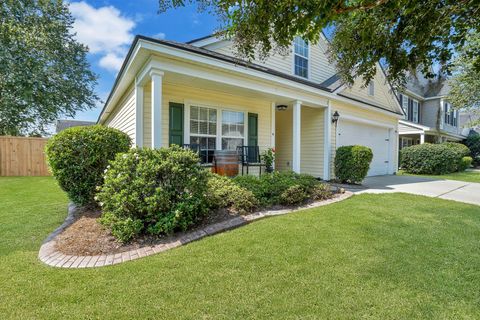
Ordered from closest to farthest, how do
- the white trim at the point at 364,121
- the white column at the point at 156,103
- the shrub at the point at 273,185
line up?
the shrub at the point at 273,185
the white column at the point at 156,103
the white trim at the point at 364,121

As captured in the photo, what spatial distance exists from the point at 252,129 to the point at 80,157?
5004mm

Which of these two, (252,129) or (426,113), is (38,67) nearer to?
(252,129)

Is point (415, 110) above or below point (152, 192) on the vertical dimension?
above

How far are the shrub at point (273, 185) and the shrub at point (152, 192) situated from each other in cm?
146

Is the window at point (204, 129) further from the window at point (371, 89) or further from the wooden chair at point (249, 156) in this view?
the window at point (371, 89)

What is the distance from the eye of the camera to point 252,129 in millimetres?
8164

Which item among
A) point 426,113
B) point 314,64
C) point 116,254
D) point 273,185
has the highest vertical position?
point 314,64

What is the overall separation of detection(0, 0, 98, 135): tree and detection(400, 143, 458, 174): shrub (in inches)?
843

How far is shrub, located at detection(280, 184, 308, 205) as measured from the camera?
5.02 meters

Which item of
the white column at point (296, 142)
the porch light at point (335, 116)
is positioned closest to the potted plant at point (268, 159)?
the white column at point (296, 142)

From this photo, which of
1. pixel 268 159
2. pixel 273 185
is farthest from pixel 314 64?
pixel 273 185

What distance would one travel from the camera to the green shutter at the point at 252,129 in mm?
8094

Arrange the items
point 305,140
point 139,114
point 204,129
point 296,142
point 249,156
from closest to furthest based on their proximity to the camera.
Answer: point 139,114
point 204,129
point 296,142
point 249,156
point 305,140

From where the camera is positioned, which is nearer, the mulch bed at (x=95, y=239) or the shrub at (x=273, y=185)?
the mulch bed at (x=95, y=239)
